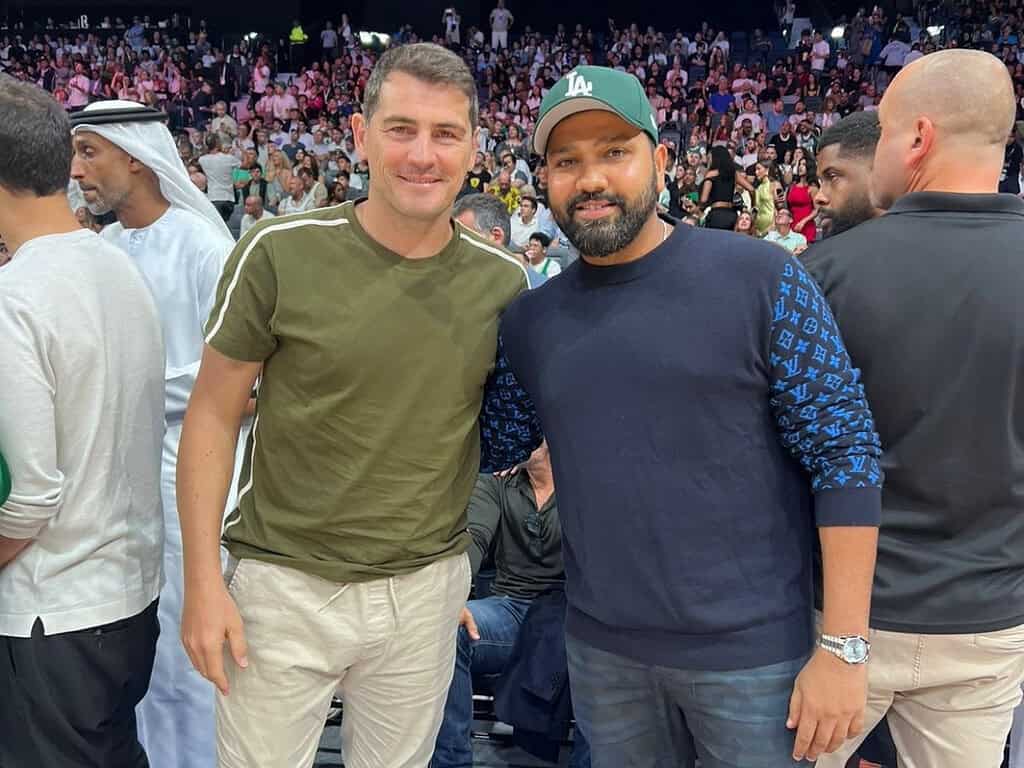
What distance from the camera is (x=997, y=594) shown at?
179cm

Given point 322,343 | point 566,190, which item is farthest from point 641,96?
point 322,343

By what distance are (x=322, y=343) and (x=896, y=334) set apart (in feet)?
3.29

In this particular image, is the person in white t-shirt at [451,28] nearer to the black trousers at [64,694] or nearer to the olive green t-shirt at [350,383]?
the olive green t-shirt at [350,383]

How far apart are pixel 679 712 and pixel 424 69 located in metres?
1.24

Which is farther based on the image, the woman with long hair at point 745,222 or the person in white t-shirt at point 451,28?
the person in white t-shirt at point 451,28

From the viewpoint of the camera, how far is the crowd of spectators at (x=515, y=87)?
12266mm

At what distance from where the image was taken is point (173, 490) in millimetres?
2676

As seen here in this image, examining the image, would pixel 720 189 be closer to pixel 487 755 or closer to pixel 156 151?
pixel 487 755

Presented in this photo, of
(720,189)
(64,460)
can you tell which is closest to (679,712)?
(64,460)

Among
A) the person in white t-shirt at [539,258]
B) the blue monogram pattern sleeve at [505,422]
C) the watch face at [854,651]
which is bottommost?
the person in white t-shirt at [539,258]

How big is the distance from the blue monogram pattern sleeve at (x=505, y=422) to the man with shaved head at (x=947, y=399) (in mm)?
598

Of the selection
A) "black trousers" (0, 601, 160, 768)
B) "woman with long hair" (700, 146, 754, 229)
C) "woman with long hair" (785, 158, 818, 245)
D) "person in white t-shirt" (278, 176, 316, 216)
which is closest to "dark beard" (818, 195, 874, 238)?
"black trousers" (0, 601, 160, 768)

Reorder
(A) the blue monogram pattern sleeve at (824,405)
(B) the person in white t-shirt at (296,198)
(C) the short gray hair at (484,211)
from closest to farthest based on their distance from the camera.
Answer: (A) the blue monogram pattern sleeve at (824,405), (C) the short gray hair at (484,211), (B) the person in white t-shirt at (296,198)

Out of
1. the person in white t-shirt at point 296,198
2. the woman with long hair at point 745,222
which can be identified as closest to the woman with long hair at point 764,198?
the woman with long hair at point 745,222
